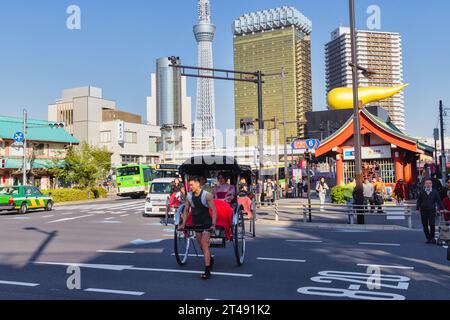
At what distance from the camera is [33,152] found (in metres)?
53.1

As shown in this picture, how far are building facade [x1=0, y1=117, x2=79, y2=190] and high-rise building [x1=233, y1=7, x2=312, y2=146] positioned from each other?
82.5 meters

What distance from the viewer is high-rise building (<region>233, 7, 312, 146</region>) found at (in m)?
142

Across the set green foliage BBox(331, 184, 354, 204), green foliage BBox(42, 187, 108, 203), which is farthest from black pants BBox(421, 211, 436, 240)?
green foliage BBox(42, 187, 108, 203)

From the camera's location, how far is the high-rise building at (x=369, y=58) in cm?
15062

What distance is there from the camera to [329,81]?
530ft

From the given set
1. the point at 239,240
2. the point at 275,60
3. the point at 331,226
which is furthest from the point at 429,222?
the point at 275,60

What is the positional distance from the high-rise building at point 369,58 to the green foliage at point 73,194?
113870 mm

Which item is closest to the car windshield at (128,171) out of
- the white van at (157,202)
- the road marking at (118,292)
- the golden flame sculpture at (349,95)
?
the golden flame sculpture at (349,95)

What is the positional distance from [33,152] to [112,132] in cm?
2903

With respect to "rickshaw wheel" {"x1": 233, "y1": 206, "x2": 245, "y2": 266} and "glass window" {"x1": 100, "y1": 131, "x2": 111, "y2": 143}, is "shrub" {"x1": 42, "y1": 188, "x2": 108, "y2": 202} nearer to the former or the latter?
"glass window" {"x1": 100, "y1": 131, "x2": 111, "y2": 143}

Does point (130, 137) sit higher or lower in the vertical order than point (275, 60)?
lower

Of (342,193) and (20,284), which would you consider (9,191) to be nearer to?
(342,193)

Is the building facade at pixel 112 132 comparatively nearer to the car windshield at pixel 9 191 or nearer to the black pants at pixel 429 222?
the car windshield at pixel 9 191
